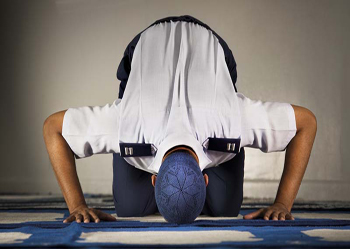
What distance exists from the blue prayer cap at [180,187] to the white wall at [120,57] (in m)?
2.07

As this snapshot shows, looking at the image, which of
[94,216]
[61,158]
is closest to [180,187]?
[94,216]

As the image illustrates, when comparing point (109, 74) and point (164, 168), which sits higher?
point (109, 74)

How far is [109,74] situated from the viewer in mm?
3516

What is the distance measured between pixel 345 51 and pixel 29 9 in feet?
7.33

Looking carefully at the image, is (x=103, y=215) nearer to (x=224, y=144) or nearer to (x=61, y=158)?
(x=61, y=158)

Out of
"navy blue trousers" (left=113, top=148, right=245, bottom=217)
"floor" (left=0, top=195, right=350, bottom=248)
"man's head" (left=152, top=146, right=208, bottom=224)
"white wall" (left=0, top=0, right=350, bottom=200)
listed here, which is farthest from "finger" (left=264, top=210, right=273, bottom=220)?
"white wall" (left=0, top=0, right=350, bottom=200)

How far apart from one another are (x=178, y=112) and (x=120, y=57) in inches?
81.9

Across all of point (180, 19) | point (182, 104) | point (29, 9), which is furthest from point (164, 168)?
point (29, 9)

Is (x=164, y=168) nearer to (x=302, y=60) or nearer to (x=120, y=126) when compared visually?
(x=120, y=126)

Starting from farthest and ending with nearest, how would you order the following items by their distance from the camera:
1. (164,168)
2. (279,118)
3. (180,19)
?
1. (180,19)
2. (279,118)
3. (164,168)

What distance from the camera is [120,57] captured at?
348cm

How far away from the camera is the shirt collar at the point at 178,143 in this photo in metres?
1.38

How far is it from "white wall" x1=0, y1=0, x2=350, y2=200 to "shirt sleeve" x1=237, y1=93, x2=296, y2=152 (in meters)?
1.70

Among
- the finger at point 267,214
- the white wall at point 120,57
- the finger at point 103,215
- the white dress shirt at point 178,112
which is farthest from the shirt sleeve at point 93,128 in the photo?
the white wall at point 120,57
